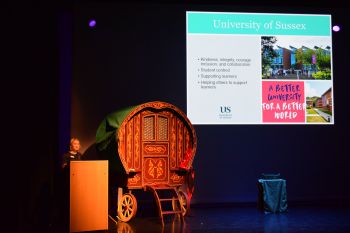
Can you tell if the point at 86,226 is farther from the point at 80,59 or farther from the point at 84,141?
the point at 80,59

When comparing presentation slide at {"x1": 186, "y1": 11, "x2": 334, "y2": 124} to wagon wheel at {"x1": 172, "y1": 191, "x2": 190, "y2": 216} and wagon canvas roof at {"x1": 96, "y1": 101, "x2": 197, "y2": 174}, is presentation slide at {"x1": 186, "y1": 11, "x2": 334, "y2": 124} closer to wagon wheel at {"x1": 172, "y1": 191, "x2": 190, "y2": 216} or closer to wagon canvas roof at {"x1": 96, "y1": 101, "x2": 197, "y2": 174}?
wagon canvas roof at {"x1": 96, "y1": 101, "x2": 197, "y2": 174}

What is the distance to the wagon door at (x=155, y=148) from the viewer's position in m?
5.89

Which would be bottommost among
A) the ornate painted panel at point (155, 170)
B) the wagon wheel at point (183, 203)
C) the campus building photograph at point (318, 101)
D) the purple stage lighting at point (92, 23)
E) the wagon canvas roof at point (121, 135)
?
the wagon wheel at point (183, 203)

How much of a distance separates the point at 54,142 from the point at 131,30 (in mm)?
2326

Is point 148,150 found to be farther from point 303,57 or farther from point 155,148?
point 303,57

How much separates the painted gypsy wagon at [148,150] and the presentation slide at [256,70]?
3.44ft

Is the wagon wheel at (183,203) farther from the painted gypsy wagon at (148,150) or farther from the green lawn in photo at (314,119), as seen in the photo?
the green lawn in photo at (314,119)

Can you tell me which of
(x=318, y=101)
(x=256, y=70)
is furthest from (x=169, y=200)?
(x=318, y=101)

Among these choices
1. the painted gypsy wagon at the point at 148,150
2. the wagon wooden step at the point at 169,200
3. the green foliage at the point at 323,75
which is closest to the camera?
the wagon wooden step at the point at 169,200

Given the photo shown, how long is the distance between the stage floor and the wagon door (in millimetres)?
577

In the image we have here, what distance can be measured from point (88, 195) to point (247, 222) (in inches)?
80.3

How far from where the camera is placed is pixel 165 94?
23.4 feet

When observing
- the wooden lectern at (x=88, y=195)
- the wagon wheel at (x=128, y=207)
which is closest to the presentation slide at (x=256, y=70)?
the wagon wheel at (x=128, y=207)

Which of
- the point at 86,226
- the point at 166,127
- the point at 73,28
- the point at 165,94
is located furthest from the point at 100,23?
the point at 86,226
